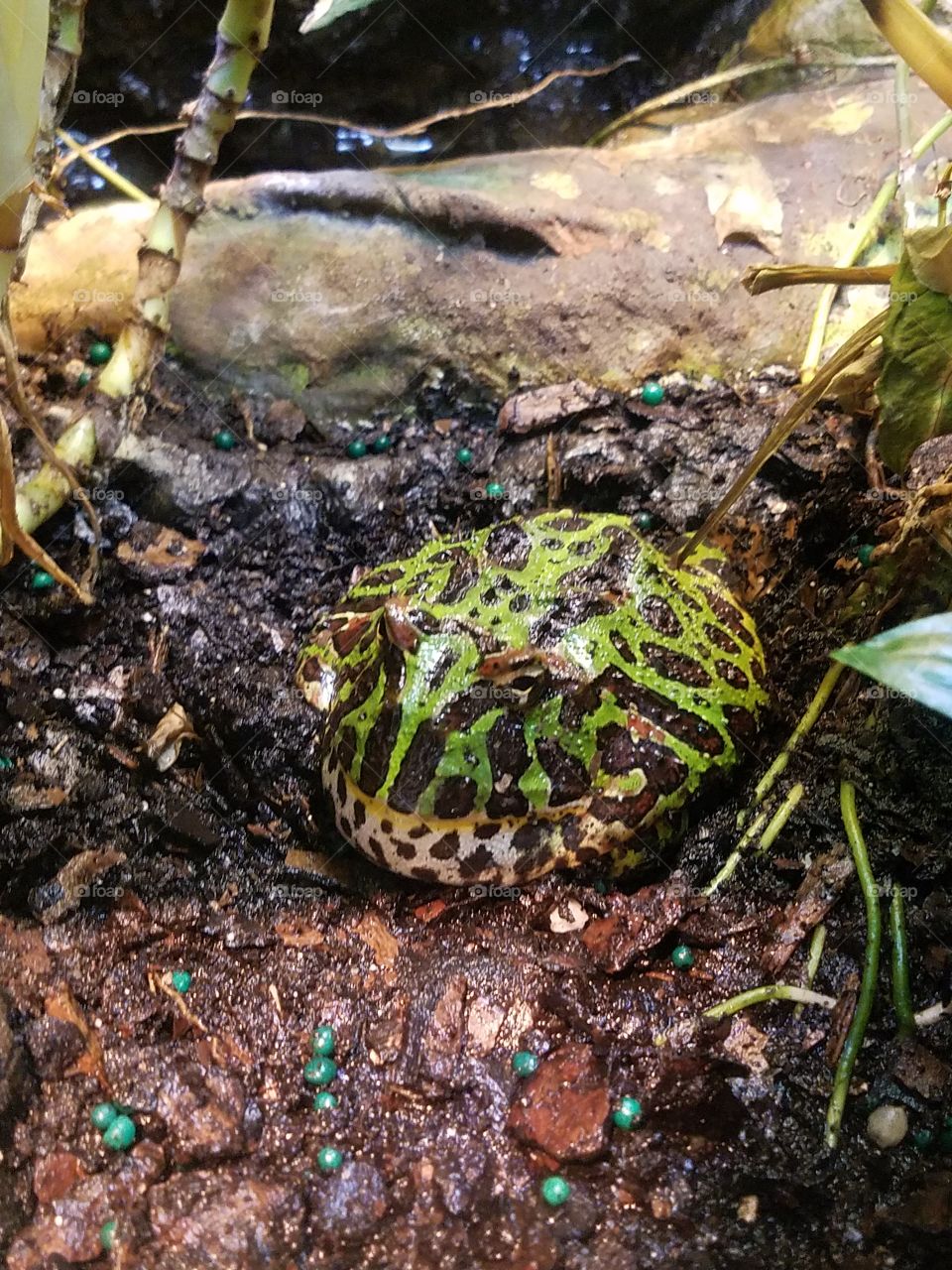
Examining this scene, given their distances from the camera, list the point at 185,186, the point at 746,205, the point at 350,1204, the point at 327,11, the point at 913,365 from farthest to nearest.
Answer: the point at 746,205 → the point at 185,186 → the point at 327,11 → the point at 913,365 → the point at 350,1204

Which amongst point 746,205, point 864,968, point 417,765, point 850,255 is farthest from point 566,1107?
point 746,205

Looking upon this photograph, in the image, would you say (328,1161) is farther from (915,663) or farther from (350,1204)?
(915,663)

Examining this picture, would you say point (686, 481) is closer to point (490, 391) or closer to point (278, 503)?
point (490, 391)

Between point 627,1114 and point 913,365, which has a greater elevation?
point 913,365

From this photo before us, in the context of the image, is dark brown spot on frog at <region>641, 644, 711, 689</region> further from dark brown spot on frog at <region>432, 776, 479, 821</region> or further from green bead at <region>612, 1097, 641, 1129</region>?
green bead at <region>612, 1097, 641, 1129</region>

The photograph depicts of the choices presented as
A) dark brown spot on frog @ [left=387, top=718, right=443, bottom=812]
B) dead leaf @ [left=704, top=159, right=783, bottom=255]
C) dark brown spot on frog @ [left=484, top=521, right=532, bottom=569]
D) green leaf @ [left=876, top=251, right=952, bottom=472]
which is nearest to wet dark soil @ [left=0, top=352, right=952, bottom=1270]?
dark brown spot on frog @ [left=387, top=718, right=443, bottom=812]

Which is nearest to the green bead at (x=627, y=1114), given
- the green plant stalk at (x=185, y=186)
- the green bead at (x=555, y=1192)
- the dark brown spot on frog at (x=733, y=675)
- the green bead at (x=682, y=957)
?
the green bead at (x=555, y=1192)

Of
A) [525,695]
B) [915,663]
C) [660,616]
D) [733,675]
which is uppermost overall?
[915,663]
